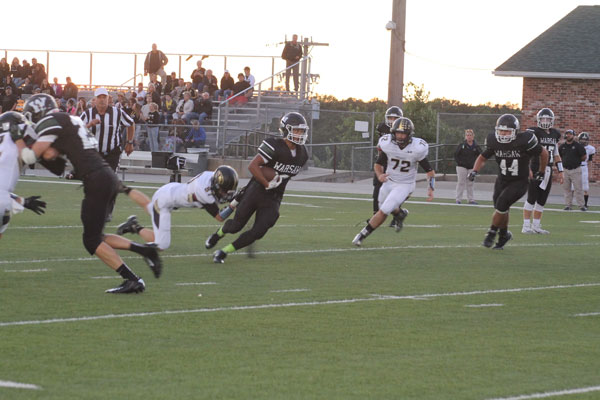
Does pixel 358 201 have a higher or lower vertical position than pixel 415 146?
lower

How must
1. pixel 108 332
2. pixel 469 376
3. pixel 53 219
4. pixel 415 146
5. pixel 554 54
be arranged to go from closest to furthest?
pixel 469 376, pixel 108 332, pixel 415 146, pixel 53 219, pixel 554 54

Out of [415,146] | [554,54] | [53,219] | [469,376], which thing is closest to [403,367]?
[469,376]

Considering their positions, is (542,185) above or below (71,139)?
below

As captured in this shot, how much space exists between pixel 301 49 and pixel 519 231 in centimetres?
1771

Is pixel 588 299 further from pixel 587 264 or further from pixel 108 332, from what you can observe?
pixel 108 332

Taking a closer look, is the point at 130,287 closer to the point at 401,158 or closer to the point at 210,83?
the point at 401,158

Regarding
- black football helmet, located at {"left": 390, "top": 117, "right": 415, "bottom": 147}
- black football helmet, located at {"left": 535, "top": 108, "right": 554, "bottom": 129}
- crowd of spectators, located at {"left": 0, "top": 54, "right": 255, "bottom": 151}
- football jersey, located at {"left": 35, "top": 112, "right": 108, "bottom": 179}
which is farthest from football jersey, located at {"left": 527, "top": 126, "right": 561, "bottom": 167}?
crowd of spectators, located at {"left": 0, "top": 54, "right": 255, "bottom": 151}

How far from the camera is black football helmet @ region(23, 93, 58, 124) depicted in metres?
9.05

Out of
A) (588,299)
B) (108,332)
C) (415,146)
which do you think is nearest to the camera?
(108,332)

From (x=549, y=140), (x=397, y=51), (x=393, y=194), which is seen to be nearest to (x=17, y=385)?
(x=393, y=194)

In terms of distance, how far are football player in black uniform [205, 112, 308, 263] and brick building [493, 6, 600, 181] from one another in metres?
20.2

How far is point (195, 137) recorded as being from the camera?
2952 cm

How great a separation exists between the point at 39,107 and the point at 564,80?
2416cm

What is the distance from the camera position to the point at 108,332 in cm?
726
